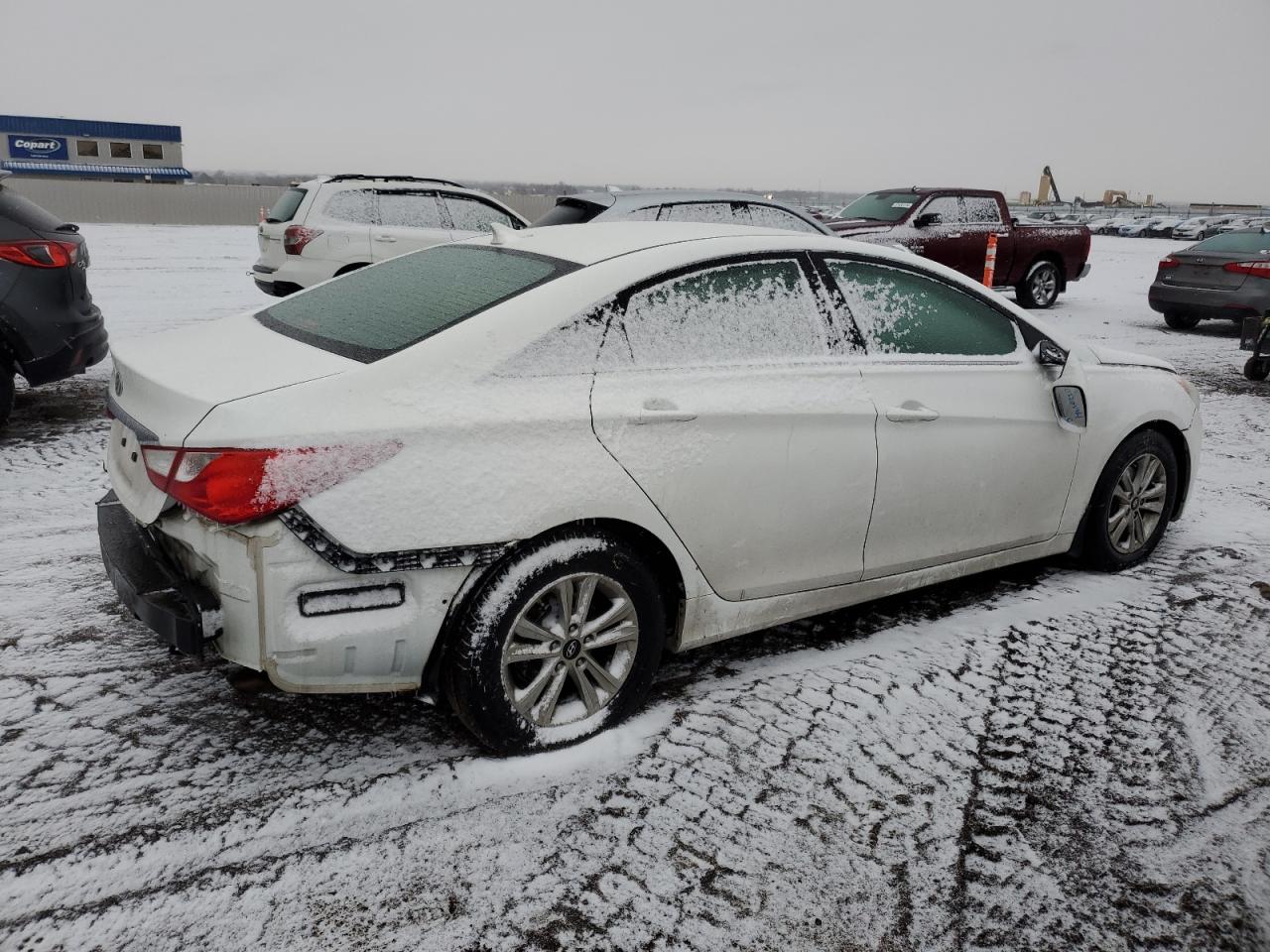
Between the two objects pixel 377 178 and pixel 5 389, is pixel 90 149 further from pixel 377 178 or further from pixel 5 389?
pixel 5 389

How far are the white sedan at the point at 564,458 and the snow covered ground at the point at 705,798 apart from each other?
279 mm

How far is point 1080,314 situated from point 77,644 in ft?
46.3

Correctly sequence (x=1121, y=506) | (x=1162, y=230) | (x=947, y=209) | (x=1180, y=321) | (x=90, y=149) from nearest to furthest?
(x=1121, y=506)
(x=1180, y=321)
(x=947, y=209)
(x=1162, y=230)
(x=90, y=149)

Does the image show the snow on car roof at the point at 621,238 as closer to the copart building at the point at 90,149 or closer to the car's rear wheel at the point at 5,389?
the car's rear wheel at the point at 5,389

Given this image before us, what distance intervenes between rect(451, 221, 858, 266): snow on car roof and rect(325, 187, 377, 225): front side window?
7.39 metres

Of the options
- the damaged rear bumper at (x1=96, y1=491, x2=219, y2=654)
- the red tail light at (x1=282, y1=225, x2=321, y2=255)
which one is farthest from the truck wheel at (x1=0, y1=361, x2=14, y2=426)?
the red tail light at (x1=282, y1=225, x2=321, y2=255)

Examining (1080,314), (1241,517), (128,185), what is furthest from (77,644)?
(128,185)

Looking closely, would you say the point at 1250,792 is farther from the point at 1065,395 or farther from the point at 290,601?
the point at 290,601

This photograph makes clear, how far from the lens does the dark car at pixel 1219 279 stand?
11406 mm

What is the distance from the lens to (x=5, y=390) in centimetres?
590

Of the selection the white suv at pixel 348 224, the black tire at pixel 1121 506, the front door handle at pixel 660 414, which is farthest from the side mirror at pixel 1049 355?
the white suv at pixel 348 224

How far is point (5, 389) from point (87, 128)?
67.0 meters

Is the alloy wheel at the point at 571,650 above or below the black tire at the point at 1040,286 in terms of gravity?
below

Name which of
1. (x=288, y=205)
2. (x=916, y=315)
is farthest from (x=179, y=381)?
(x=288, y=205)
